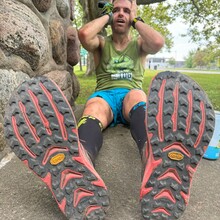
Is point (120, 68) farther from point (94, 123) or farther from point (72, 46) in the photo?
point (94, 123)

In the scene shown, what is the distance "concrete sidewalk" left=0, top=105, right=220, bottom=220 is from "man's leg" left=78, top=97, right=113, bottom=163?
146 mm

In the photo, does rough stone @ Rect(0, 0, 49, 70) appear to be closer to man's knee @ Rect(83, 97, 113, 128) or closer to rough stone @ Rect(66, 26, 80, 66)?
man's knee @ Rect(83, 97, 113, 128)

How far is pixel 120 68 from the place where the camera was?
181cm

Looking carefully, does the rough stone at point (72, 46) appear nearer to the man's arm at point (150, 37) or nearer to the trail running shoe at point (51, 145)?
the man's arm at point (150, 37)

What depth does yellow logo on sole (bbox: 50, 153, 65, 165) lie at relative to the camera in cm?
89

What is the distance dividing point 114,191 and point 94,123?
0.36 metres

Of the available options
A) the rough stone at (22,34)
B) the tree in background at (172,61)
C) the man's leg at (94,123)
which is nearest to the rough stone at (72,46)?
the rough stone at (22,34)

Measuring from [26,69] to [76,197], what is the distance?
84 centimetres

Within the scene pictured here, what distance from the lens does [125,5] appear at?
1752 mm

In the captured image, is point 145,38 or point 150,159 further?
point 145,38

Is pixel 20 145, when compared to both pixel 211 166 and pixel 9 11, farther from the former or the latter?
pixel 211 166

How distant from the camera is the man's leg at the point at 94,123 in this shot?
3.80ft

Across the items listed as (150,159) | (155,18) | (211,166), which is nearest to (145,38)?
(211,166)

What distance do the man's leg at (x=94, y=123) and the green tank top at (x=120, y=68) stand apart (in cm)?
28
